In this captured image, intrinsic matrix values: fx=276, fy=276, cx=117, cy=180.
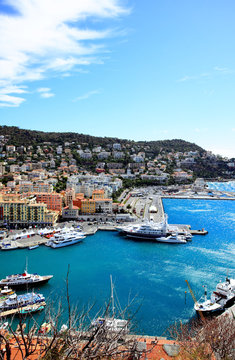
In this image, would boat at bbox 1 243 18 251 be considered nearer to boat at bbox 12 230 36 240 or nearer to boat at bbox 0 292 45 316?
boat at bbox 12 230 36 240

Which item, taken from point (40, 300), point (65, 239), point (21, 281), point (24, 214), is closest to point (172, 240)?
point (65, 239)

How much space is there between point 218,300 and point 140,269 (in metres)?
3.46

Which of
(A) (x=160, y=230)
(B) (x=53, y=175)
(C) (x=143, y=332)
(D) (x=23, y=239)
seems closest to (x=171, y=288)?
(C) (x=143, y=332)

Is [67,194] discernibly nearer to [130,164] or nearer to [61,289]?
[61,289]

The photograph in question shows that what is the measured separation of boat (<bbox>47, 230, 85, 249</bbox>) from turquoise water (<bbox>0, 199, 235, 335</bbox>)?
33cm

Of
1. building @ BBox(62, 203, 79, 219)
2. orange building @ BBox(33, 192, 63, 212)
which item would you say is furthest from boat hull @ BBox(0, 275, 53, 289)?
orange building @ BBox(33, 192, 63, 212)

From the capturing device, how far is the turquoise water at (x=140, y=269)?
317 inches

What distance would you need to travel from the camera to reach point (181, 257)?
40.6 ft

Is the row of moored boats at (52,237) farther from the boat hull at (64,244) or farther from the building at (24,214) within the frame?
the building at (24,214)

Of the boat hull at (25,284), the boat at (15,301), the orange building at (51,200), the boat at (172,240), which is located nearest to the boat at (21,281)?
the boat hull at (25,284)

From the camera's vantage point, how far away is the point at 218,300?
8.08 meters

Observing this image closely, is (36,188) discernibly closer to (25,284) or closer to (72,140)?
(25,284)

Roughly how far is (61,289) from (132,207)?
14790mm

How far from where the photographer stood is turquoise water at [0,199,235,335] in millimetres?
8055
